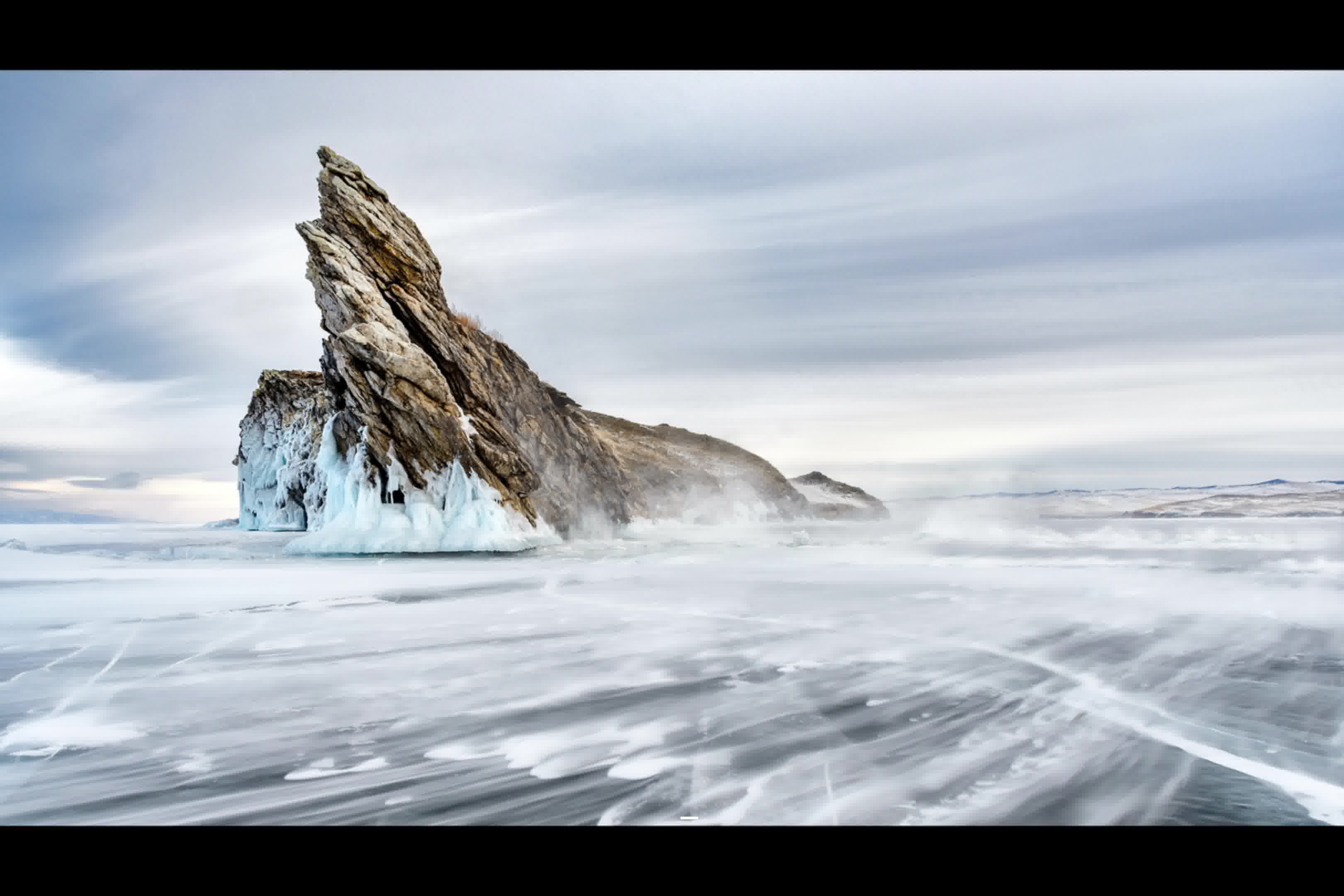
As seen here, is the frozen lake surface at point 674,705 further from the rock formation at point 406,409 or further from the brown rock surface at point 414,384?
the brown rock surface at point 414,384

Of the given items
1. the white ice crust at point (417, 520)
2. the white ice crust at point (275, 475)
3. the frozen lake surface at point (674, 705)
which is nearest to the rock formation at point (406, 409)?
the white ice crust at point (417, 520)

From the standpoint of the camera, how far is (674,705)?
605cm

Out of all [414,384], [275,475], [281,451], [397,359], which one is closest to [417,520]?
[414,384]

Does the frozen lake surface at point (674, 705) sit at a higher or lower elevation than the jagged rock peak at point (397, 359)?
lower

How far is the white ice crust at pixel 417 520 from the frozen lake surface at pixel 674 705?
500 inches

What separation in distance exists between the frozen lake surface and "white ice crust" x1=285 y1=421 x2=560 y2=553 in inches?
500

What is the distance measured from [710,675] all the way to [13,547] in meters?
34.3

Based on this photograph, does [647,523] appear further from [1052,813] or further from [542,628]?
[1052,813]

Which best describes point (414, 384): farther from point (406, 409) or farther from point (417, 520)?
point (417, 520)

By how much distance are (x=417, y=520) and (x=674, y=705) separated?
2414 centimetres

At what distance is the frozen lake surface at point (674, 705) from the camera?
4094mm

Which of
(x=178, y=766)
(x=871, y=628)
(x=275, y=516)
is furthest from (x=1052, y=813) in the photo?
(x=275, y=516)
